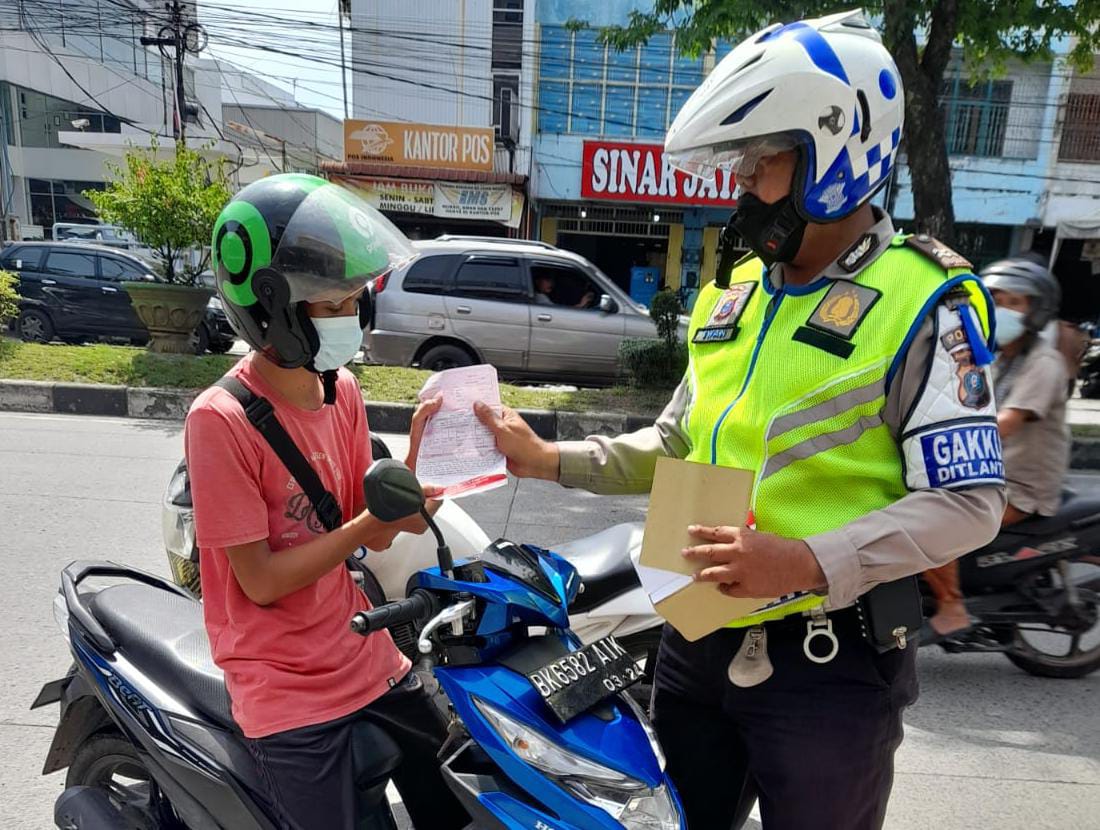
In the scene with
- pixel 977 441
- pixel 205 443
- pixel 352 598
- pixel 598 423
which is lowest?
pixel 598 423

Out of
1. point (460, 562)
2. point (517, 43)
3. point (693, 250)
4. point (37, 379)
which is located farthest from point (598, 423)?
point (517, 43)

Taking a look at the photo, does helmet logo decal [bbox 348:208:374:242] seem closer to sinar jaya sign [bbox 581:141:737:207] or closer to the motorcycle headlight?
the motorcycle headlight

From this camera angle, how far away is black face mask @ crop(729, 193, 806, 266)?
1211 millimetres

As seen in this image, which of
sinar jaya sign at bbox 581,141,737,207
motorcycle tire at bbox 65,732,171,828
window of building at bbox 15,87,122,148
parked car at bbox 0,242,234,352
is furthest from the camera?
window of building at bbox 15,87,122,148

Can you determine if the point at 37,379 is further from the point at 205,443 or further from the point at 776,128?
the point at 776,128

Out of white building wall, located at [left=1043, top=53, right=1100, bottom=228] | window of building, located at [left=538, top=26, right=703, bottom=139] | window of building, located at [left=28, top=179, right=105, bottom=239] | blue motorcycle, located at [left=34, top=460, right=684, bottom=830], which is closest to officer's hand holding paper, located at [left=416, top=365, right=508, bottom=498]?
blue motorcycle, located at [left=34, top=460, right=684, bottom=830]

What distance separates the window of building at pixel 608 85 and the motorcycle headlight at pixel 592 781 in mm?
16666

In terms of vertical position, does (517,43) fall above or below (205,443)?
above

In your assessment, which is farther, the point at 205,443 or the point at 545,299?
the point at 545,299

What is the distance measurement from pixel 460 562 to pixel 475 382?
359mm

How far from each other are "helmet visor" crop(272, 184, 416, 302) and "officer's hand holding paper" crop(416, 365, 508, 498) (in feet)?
0.78

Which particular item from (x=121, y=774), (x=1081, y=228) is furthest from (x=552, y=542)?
(x=1081, y=228)

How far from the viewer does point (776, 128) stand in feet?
3.77

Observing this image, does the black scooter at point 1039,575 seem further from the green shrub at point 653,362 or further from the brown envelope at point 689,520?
the green shrub at point 653,362
